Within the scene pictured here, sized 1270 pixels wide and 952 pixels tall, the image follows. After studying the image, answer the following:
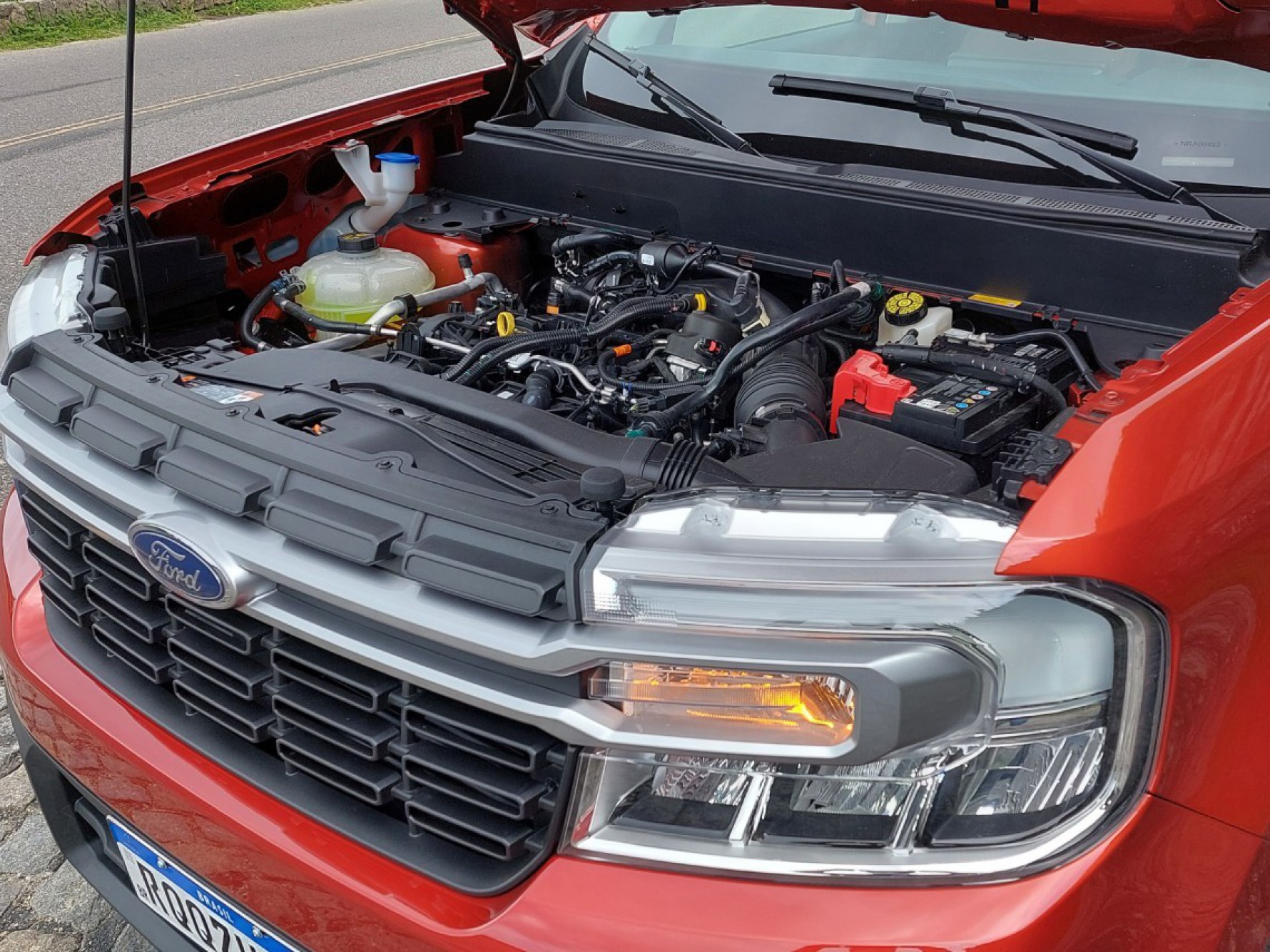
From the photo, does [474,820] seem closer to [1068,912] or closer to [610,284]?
[1068,912]

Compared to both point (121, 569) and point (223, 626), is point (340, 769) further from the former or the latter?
point (121, 569)

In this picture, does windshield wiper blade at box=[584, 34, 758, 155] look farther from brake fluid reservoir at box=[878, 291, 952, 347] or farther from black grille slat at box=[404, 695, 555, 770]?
black grille slat at box=[404, 695, 555, 770]

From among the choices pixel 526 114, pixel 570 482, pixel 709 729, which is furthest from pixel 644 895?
pixel 526 114

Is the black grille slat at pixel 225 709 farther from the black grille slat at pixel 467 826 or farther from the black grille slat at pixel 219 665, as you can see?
the black grille slat at pixel 467 826

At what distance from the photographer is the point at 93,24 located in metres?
11.9

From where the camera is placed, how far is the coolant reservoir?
237cm

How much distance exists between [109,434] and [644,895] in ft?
3.00

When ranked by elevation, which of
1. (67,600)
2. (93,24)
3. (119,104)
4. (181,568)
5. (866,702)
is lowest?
(119,104)

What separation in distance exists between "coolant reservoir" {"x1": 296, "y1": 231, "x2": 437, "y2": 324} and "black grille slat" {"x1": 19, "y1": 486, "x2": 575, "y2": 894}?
0.87 m

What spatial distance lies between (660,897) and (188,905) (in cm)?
77

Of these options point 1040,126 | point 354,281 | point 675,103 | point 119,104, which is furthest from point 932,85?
point 119,104

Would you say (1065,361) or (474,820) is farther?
(1065,361)

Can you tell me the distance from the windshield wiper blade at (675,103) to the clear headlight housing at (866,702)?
139cm

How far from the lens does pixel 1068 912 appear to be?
1056 millimetres
